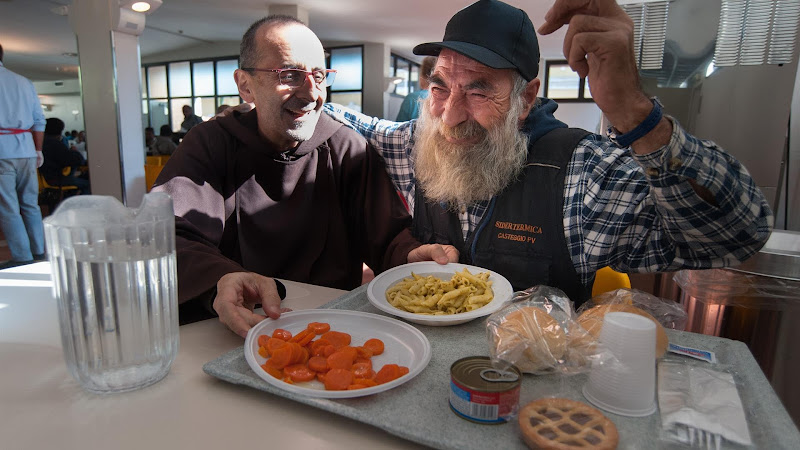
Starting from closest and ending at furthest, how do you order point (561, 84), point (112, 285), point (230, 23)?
point (112, 285) → point (230, 23) → point (561, 84)

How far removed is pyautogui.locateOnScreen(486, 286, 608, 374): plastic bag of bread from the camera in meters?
0.97

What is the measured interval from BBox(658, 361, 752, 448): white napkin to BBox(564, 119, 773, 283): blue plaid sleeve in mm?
524

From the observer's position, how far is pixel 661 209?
4.59 feet

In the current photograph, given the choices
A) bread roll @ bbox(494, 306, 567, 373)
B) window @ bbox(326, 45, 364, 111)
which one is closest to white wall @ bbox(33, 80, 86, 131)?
window @ bbox(326, 45, 364, 111)

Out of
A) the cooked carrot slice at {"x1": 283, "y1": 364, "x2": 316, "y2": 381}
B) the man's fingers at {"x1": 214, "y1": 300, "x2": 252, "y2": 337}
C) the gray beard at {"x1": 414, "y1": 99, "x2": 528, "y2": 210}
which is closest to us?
the cooked carrot slice at {"x1": 283, "y1": 364, "x2": 316, "y2": 381}

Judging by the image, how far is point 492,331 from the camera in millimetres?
1031

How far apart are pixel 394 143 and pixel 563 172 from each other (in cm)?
87

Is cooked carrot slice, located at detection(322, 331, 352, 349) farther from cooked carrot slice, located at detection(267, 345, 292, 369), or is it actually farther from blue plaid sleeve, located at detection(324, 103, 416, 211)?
blue plaid sleeve, located at detection(324, 103, 416, 211)

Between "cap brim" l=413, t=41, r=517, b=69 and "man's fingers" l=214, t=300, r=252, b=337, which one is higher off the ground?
"cap brim" l=413, t=41, r=517, b=69

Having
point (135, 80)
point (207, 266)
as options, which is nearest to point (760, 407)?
point (207, 266)

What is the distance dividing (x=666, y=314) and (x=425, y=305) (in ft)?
2.14

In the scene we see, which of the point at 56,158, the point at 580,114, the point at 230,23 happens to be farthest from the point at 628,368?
the point at 580,114

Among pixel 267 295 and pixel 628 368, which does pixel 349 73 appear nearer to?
A: pixel 267 295

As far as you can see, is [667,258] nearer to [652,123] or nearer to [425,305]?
[652,123]
